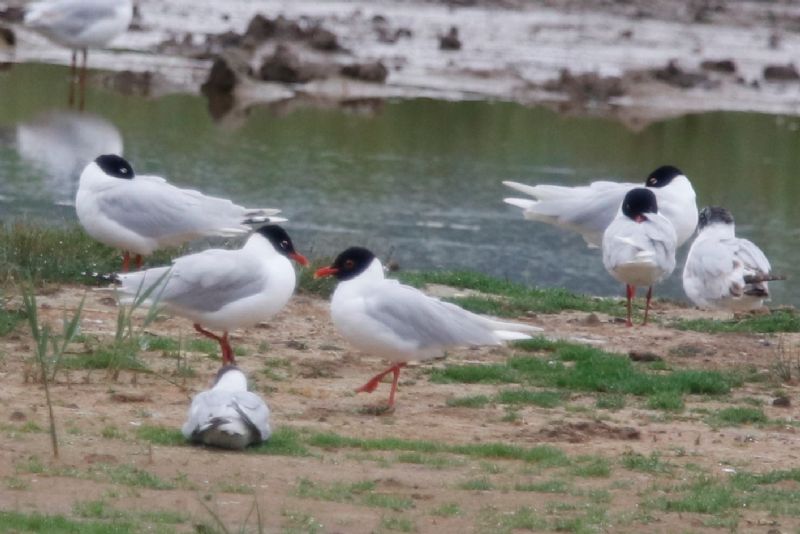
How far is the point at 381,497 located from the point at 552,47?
27012 mm

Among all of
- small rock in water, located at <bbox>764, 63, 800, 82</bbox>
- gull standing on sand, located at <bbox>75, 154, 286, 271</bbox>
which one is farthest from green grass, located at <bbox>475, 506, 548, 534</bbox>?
small rock in water, located at <bbox>764, 63, 800, 82</bbox>

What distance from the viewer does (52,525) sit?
21.9 feet

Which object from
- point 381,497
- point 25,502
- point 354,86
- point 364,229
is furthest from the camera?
point 354,86

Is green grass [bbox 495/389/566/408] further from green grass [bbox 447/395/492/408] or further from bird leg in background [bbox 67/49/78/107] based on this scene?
bird leg in background [bbox 67/49/78/107]

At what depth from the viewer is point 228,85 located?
2678 cm

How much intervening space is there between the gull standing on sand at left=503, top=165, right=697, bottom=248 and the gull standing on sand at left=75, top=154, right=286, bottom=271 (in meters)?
3.40

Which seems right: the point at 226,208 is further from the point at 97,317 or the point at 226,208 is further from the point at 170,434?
the point at 170,434

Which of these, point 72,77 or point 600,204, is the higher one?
point 600,204

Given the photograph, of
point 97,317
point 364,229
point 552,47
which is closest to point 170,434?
point 97,317

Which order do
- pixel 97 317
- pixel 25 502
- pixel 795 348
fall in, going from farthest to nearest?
pixel 795 348, pixel 97 317, pixel 25 502

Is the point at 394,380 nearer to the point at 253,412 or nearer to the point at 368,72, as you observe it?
the point at 253,412

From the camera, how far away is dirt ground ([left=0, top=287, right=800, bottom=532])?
7.34 meters

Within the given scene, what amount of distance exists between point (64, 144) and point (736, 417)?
1317 centimetres

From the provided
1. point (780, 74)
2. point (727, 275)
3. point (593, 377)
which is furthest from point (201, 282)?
point (780, 74)
